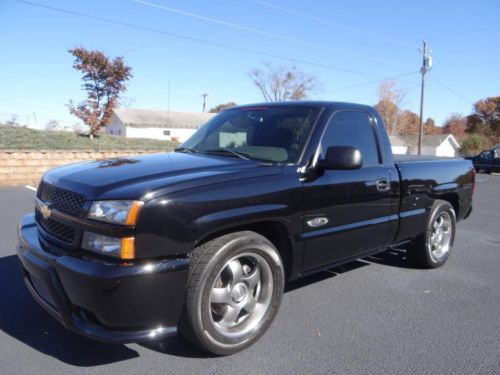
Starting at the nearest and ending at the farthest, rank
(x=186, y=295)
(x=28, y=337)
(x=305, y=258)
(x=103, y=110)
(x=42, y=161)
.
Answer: (x=186, y=295) < (x=28, y=337) < (x=305, y=258) < (x=42, y=161) < (x=103, y=110)

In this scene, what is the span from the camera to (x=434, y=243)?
205 inches

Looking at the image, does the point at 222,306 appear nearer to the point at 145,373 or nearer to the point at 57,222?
the point at 145,373

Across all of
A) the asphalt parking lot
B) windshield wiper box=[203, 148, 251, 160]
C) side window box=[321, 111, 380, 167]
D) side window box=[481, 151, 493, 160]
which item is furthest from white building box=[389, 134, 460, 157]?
windshield wiper box=[203, 148, 251, 160]

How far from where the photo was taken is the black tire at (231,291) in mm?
2760

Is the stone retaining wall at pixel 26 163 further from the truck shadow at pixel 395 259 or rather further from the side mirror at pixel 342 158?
the side mirror at pixel 342 158

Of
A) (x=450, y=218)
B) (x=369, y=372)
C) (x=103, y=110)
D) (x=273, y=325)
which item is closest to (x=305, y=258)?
(x=273, y=325)

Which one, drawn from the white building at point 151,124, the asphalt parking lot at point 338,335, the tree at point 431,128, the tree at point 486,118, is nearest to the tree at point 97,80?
the asphalt parking lot at point 338,335

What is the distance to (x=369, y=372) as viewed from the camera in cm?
284

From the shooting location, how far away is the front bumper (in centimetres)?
246

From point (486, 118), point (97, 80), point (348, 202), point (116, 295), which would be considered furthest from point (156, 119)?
point (116, 295)

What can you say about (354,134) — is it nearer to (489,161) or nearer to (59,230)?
(59,230)

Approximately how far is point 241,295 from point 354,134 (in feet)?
6.21

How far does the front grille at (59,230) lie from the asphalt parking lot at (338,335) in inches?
32.0

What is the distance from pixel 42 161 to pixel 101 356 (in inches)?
433
